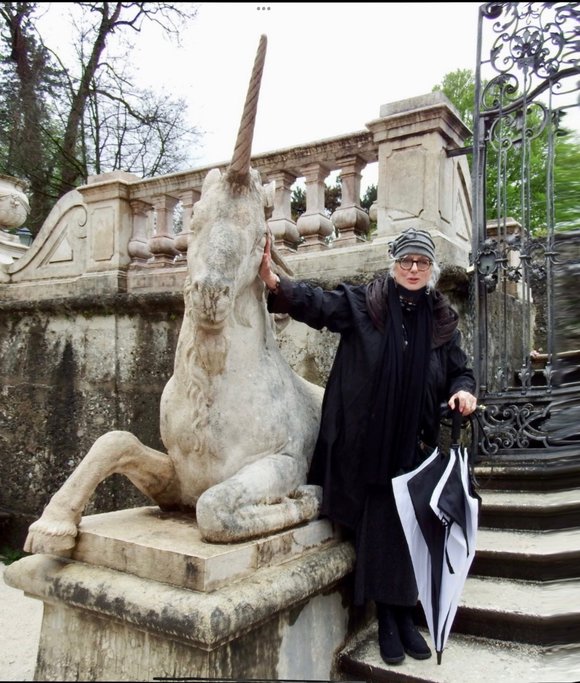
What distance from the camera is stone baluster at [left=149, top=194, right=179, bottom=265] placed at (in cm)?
522

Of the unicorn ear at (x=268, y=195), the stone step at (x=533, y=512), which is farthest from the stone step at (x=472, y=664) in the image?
the unicorn ear at (x=268, y=195)

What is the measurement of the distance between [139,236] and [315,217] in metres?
1.90

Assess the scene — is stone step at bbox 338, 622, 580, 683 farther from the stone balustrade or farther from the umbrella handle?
the stone balustrade

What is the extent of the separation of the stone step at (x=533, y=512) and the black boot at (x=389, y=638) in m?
0.97

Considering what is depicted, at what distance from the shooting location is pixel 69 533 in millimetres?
2059

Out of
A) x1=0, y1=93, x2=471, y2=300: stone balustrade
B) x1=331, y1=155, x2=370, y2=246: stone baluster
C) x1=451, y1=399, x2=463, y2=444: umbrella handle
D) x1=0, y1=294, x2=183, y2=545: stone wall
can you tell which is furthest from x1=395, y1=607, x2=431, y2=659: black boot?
x1=0, y1=294, x2=183, y2=545: stone wall

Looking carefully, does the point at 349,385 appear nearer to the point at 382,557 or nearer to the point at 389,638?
the point at 382,557

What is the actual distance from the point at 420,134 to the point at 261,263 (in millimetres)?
2129

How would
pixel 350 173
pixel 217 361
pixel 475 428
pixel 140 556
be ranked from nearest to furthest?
pixel 140 556 < pixel 217 361 < pixel 475 428 < pixel 350 173

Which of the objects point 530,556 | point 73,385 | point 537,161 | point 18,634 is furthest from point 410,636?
point 537,161

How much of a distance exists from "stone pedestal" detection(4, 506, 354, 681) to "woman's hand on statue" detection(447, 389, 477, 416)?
0.72 meters

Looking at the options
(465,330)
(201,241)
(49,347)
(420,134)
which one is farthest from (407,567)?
(49,347)

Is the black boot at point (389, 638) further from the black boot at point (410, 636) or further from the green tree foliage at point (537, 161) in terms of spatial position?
the green tree foliage at point (537, 161)

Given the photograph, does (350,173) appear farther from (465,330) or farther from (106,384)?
(106,384)
